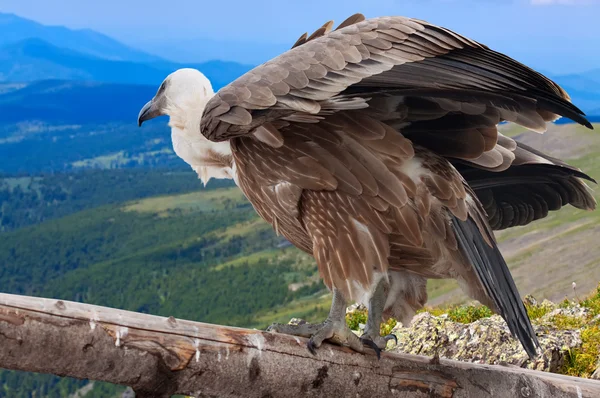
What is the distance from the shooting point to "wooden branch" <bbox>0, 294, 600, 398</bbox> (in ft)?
12.4

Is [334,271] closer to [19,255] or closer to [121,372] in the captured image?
[121,372]

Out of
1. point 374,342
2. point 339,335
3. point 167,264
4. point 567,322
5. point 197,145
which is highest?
point 197,145

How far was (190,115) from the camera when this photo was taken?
5.46m

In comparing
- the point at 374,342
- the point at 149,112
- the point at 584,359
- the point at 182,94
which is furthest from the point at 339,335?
the point at 584,359

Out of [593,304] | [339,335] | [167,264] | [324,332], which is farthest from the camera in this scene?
[167,264]

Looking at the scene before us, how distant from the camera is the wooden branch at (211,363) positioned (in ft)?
12.4

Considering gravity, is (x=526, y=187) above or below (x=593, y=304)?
above

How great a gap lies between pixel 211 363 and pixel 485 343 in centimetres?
398

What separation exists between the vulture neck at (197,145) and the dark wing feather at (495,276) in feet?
5.96

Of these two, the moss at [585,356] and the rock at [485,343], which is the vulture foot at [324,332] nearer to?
the rock at [485,343]

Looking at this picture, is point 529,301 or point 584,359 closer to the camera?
point 584,359

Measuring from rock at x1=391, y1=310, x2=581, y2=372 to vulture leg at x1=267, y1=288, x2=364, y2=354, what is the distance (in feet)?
8.13

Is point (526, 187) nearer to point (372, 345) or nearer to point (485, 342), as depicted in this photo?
point (372, 345)

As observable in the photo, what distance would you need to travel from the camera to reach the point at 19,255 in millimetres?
152625
